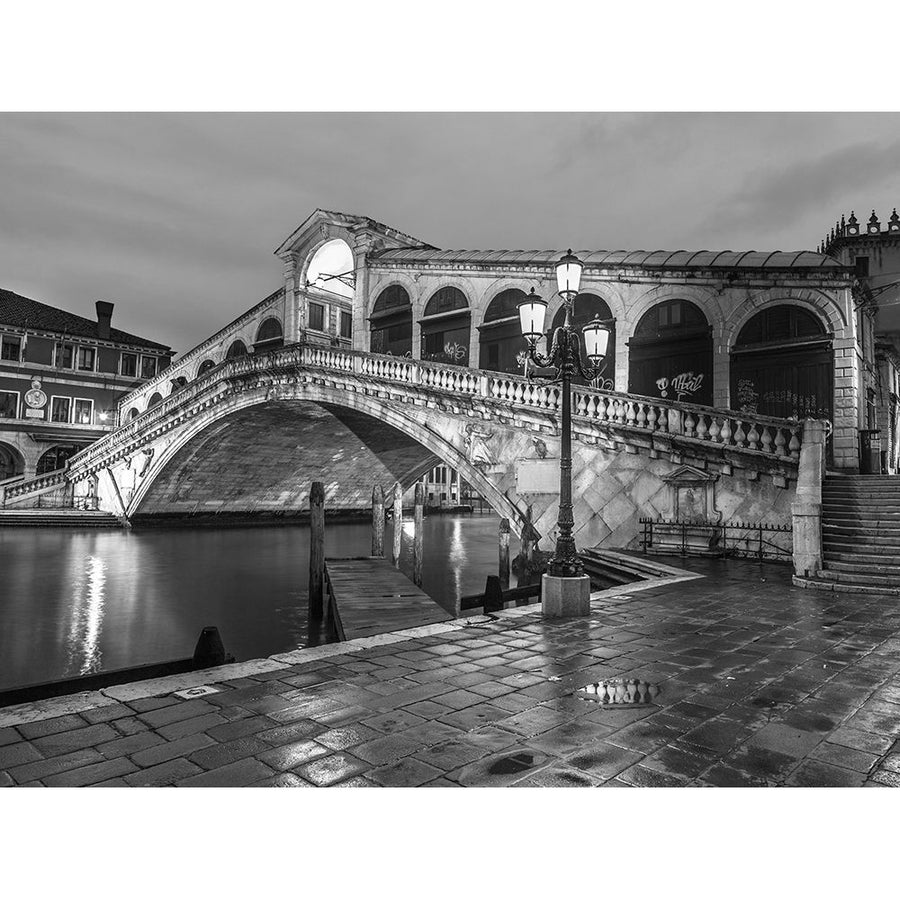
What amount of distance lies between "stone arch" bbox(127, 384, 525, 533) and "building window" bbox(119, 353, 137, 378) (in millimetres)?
9701

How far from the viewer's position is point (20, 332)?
27.1 metres

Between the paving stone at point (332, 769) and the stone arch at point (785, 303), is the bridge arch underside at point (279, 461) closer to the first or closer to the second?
the stone arch at point (785, 303)

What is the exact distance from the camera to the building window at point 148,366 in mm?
32375

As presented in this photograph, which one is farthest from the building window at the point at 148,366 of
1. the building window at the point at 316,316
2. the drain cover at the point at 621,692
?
the drain cover at the point at 621,692

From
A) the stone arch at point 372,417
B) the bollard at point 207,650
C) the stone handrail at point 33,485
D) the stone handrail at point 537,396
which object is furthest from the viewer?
the stone handrail at point 33,485

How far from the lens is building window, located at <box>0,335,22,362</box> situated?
26688mm

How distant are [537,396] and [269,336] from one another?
1615 centimetres

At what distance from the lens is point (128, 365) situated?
31.7 m

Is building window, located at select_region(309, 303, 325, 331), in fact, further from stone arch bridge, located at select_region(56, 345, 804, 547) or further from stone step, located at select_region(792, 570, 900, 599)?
stone step, located at select_region(792, 570, 900, 599)

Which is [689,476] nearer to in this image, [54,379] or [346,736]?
[346,736]

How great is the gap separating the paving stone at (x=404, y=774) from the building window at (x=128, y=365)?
33.1 meters

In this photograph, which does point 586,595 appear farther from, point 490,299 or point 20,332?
point 20,332

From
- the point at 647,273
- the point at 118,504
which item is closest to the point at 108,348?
the point at 118,504

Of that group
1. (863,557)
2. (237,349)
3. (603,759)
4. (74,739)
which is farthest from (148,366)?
(603,759)
